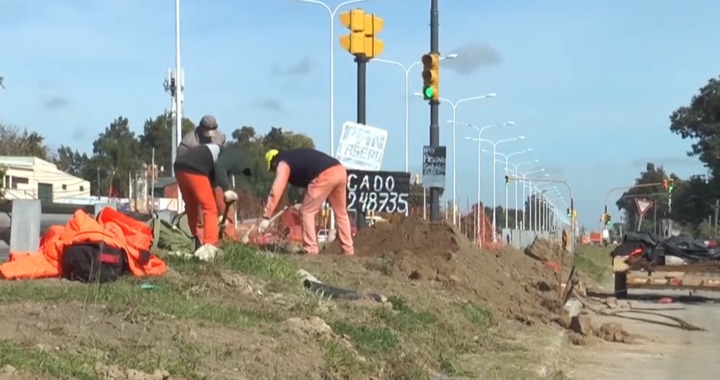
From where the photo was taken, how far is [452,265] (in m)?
15.2

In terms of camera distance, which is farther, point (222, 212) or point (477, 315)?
point (222, 212)

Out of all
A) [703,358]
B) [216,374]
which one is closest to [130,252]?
[216,374]

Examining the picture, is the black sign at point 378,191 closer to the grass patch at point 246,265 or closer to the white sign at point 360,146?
the white sign at point 360,146

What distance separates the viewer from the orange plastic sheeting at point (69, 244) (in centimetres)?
916

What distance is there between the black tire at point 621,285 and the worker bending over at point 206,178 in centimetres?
1178

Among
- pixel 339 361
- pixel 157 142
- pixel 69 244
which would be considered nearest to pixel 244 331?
pixel 339 361

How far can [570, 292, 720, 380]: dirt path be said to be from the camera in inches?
442

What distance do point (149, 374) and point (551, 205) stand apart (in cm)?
8095

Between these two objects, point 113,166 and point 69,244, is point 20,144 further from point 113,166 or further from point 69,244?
point 69,244

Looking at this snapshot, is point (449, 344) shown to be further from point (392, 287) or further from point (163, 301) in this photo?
point (163, 301)

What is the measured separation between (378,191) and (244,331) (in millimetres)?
9731

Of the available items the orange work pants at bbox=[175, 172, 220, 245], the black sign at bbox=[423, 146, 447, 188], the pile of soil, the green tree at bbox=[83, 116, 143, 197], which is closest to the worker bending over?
the orange work pants at bbox=[175, 172, 220, 245]

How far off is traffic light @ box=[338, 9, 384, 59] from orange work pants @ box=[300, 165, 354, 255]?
11.2 feet

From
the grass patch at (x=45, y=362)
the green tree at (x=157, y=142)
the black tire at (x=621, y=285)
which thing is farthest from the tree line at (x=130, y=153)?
the grass patch at (x=45, y=362)
